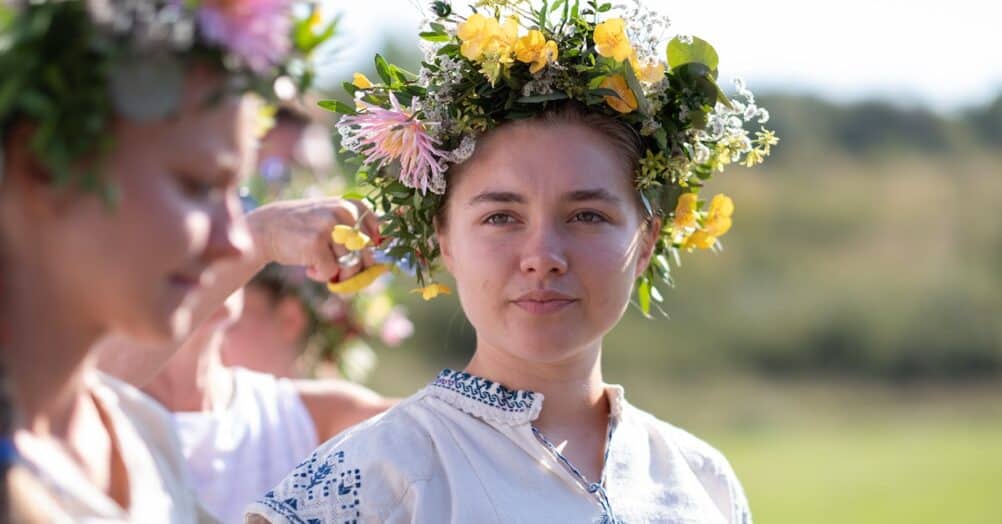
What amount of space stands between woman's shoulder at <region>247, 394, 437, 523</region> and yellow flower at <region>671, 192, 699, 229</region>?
2.95ft

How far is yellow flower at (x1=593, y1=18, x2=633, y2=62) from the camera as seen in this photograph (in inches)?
124

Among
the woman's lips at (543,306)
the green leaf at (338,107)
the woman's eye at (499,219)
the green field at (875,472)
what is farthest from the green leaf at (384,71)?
the green field at (875,472)

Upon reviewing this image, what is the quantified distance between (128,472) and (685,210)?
1.79 m

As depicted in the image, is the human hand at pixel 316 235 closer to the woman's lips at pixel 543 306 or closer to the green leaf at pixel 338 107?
the green leaf at pixel 338 107

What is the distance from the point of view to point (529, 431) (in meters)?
3.08

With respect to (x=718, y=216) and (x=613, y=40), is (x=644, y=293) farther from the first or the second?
(x=613, y=40)

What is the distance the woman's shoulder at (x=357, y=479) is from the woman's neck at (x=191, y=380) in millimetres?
1112

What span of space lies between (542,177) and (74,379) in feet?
4.54

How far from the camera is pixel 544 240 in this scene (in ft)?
9.81

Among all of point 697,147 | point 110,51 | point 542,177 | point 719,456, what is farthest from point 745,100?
point 110,51

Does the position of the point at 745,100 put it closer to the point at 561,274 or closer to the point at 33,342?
the point at 561,274

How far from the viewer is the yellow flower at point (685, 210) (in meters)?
3.45

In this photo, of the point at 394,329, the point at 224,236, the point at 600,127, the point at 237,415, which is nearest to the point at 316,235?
the point at 600,127

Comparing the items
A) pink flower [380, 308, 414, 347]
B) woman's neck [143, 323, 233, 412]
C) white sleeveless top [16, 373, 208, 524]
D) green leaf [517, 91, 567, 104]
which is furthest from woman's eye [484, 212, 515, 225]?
pink flower [380, 308, 414, 347]
